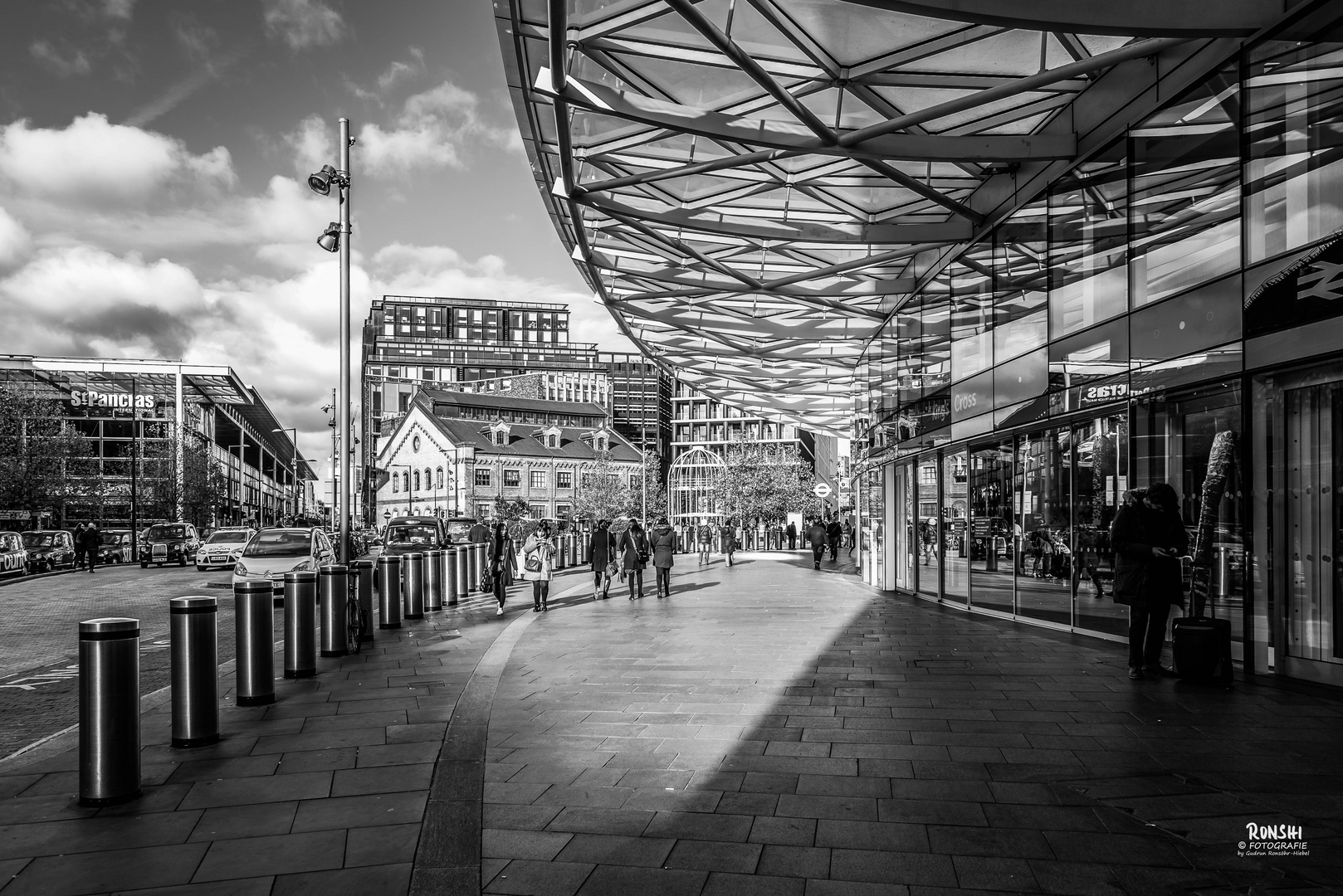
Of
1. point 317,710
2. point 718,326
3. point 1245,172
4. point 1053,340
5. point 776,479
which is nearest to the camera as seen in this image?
point 317,710

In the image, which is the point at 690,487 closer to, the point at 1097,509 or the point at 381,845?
the point at 1097,509

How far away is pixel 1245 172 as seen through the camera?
9.45 metres

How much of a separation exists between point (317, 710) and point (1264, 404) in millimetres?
8804

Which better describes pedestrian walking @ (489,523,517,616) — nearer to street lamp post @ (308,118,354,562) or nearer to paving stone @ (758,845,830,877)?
street lamp post @ (308,118,354,562)

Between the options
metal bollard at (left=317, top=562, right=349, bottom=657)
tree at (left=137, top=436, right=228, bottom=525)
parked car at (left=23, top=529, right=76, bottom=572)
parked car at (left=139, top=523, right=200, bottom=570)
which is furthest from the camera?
tree at (left=137, top=436, right=228, bottom=525)

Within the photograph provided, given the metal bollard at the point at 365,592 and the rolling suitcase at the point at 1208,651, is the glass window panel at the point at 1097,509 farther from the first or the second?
the metal bollard at the point at 365,592

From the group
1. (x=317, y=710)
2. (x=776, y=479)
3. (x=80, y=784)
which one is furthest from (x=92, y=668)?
(x=776, y=479)

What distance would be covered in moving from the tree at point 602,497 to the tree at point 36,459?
4825 centimetres

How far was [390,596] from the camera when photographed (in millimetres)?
14312

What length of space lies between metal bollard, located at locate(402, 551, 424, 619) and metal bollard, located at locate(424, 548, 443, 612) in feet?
4.39

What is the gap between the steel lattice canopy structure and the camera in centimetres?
1029

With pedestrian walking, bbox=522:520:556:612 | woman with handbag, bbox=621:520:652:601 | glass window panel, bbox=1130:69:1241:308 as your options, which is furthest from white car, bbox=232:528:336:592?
glass window panel, bbox=1130:69:1241:308

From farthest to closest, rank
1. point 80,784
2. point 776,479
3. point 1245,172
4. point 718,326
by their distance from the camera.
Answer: point 776,479
point 718,326
point 1245,172
point 80,784

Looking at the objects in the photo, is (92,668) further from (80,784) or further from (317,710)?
(317,710)
